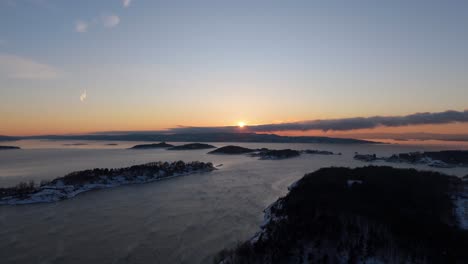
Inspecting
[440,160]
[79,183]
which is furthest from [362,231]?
[440,160]

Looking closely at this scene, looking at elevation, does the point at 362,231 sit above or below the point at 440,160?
above

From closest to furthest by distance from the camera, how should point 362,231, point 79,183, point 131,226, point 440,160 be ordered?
point 362,231, point 131,226, point 79,183, point 440,160

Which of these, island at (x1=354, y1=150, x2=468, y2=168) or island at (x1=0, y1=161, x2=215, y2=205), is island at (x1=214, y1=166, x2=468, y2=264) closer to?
island at (x1=0, y1=161, x2=215, y2=205)

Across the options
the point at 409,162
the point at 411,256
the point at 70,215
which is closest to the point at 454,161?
the point at 409,162

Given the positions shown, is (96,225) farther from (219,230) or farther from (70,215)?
(219,230)

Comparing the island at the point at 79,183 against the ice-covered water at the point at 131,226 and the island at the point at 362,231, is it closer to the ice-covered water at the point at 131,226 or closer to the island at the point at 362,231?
the ice-covered water at the point at 131,226

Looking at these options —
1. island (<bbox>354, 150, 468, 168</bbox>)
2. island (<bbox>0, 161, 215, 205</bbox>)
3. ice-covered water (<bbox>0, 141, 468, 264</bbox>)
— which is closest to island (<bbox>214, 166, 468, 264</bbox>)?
ice-covered water (<bbox>0, 141, 468, 264</bbox>)

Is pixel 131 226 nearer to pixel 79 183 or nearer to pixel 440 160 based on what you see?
pixel 79 183

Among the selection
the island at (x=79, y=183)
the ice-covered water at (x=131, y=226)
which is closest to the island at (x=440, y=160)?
the ice-covered water at (x=131, y=226)
